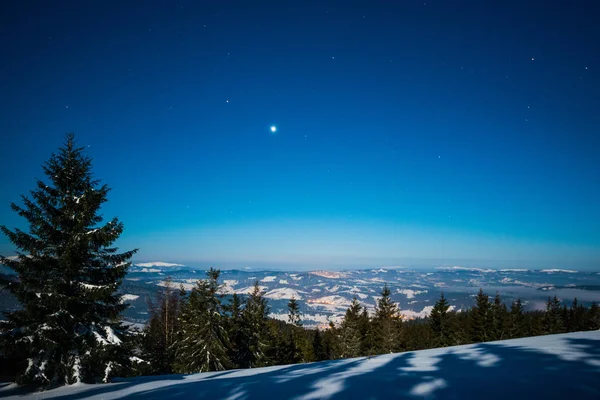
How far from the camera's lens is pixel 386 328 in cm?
3162

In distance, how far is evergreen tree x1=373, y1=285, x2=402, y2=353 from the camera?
3086 centimetres

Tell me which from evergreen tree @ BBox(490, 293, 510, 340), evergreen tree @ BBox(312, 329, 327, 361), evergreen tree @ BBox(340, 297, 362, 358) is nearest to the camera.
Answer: evergreen tree @ BBox(340, 297, 362, 358)

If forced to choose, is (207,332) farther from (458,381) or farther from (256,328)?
(458,381)

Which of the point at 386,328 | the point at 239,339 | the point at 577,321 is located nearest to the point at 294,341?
the point at 239,339

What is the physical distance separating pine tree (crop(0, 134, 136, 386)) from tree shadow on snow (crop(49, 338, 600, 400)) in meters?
4.19

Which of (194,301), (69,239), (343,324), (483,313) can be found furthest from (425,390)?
(483,313)

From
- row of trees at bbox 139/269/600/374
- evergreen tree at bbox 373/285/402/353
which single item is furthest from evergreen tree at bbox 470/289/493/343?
evergreen tree at bbox 373/285/402/353

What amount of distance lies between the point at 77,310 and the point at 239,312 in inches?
822

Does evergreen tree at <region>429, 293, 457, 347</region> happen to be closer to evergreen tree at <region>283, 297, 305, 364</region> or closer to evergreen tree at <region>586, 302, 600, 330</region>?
evergreen tree at <region>283, 297, 305, 364</region>

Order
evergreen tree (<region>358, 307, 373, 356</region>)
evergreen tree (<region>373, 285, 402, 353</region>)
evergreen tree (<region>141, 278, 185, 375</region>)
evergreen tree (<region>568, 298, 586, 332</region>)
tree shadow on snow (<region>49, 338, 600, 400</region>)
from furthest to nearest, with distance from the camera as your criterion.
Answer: evergreen tree (<region>568, 298, 586, 332</region>)
evergreen tree (<region>358, 307, 373, 356</region>)
evergreen tree (<region>373, 285, 402, 353</region>)
evergreen tree (<region>141, 278, 185, 375</region>)
tree shadow on snow (<region>49, 338, 600, 400</region>)

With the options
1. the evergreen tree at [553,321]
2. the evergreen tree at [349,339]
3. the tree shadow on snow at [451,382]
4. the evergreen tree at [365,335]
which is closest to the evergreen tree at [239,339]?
the evergreen tree at [349,339]

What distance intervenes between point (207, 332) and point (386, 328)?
20733mm

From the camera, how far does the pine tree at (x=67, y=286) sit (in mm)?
8312

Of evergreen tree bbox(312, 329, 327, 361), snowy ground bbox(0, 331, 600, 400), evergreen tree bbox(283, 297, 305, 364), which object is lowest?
evergreen tree bbox(312, 329, 327, 361)
